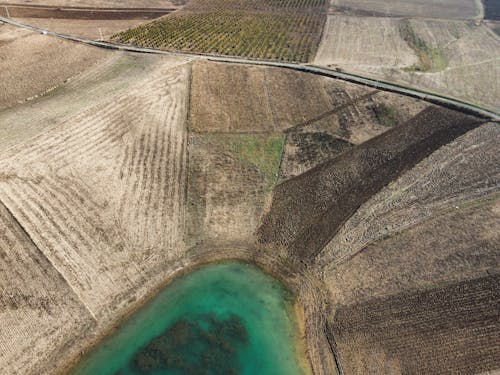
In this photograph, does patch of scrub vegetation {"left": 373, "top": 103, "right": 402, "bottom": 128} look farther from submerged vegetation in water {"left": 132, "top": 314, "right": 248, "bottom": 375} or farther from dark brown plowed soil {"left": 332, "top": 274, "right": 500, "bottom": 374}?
submerged vegetation in water {"left": 132, "top": 314, "right": 248, "bottom": 375}

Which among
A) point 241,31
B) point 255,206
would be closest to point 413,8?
point 241,31

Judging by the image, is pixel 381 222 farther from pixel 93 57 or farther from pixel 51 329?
pixel 93 57

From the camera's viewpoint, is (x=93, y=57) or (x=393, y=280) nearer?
(x=393, y=280)

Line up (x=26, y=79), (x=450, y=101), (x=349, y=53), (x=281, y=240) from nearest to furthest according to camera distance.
→ (x=281, y=240), (x=26, y=79), (x=450, y=101), (x=349, y=53)

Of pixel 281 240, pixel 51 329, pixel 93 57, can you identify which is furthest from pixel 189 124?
pixel 51 329

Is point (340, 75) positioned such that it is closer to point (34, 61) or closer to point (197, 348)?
point (34, 61)

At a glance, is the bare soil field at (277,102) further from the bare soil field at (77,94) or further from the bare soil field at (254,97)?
the bare soil field at (77,94)
